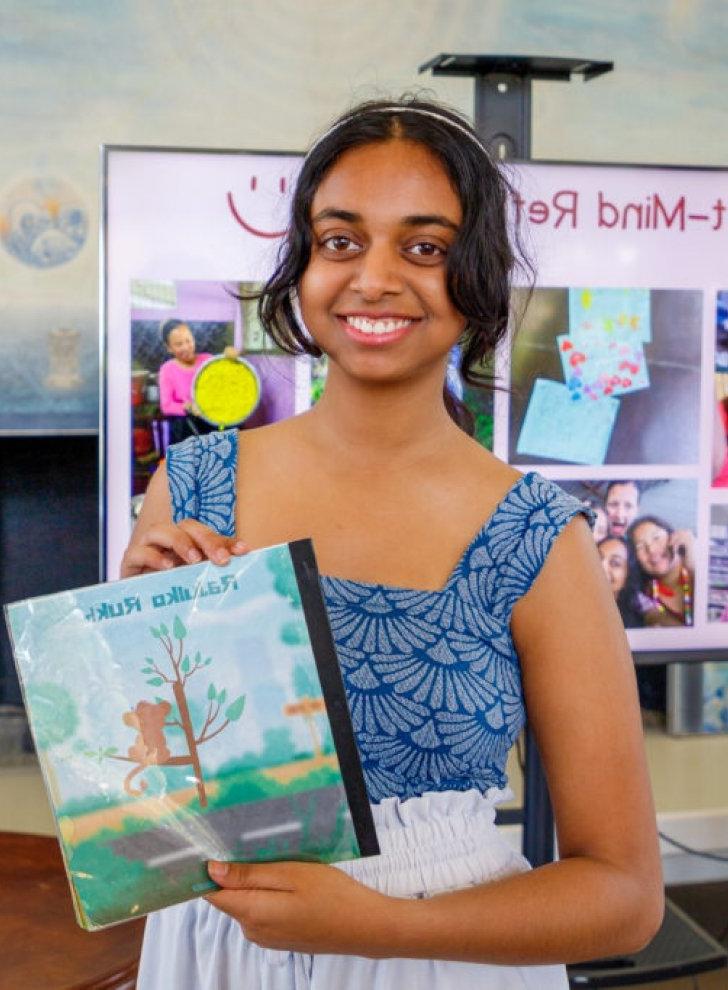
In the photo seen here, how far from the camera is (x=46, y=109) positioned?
408 cm

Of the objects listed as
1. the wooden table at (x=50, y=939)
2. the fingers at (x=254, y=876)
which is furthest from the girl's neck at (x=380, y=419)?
the wooden table at (x=50, y=939)

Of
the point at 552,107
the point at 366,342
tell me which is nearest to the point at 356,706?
the point at 366,342

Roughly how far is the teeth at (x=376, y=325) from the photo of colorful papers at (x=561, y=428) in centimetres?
155

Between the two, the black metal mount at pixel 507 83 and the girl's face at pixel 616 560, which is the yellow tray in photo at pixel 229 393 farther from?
the girl's face at pixel 616 560

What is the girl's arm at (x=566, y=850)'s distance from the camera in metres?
0.95

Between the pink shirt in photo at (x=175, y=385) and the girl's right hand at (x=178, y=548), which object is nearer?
the girl's right hand at (x=178, y=548)

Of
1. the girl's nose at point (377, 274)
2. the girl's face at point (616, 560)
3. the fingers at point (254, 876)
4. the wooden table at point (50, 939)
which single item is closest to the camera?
the fingers at point (254, 876)

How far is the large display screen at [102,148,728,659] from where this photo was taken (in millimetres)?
2510

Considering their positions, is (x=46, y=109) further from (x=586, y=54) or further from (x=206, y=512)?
(x=206, y=512)

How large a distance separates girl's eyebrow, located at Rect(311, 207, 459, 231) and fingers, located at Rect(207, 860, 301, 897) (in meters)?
0.50

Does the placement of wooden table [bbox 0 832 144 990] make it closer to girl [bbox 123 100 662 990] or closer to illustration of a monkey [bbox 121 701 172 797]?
girl [bbox 123 100 662 990]

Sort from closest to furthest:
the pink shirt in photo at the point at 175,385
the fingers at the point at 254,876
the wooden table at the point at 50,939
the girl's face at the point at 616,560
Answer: the fingers at the point at 254,876 < the wooden table at the point at 50,939 < the pink shirt in photo at the point at 175,385 < the girl's face at the point at 616,560

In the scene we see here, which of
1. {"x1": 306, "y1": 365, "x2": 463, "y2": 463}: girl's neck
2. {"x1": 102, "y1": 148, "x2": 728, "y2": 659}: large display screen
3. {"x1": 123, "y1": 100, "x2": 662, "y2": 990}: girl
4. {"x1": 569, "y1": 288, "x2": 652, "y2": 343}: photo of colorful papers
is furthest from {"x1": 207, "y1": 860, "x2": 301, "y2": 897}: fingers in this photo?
{"x1": 569, "y1": 288, "x2": 652, "y2": 343}: photo of colorful papers

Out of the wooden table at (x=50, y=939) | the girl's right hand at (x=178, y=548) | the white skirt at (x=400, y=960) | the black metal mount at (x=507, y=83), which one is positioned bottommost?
the wooden table at (x=50, y=939)
